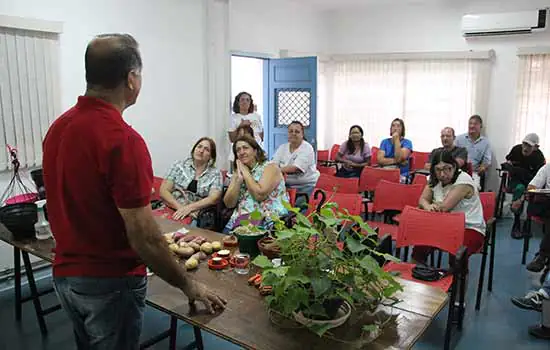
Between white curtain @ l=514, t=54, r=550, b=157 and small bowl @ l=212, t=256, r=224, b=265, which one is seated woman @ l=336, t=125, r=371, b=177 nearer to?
white curtain @ l=514, t=54, r=550, b=157

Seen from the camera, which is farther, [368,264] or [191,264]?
[191,264]

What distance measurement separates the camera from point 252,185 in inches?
132

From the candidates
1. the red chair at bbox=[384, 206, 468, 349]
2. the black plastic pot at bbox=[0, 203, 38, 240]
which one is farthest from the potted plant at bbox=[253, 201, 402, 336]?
the black plastic pot at bbox=[0, 203, 38, 240]

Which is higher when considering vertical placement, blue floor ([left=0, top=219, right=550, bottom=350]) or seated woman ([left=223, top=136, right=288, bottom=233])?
seated woman ([left=223, top=136, right=288, bottom=233])

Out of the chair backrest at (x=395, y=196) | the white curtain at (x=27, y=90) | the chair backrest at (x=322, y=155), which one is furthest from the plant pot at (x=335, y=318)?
the chair backrest at (x=322, y=155)

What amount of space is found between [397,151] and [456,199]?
2689mm

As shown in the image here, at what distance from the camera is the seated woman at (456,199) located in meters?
3.21

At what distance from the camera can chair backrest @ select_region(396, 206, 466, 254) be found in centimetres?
285

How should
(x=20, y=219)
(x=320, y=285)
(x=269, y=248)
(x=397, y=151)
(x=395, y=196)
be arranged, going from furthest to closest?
(x=397, y=151)
(x=395, y=196)
(x=20, y=219)
(x=269, y=248)
(x=320, y=285)

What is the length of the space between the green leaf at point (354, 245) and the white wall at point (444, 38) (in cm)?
530

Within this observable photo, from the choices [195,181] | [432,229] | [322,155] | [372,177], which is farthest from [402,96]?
[432,229]

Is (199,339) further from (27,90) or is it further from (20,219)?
(27,90)

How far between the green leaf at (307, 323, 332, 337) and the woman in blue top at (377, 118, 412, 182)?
4.49 metres

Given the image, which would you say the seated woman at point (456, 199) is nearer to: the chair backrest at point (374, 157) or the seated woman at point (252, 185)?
the seated woman at point (252, 185)
